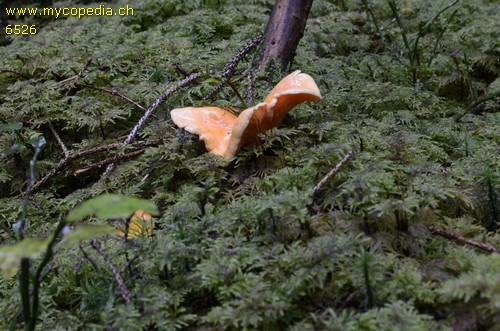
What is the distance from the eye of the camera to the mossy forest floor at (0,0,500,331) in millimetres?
1251

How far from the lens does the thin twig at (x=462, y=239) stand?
1357 mm

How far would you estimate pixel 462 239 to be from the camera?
1.43 meters

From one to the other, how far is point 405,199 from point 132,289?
92 centimetres

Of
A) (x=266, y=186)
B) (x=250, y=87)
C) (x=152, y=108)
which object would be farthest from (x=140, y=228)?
(x=250, y=87)

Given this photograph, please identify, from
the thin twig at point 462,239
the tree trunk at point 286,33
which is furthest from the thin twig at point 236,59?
the thin twig at point 462,239

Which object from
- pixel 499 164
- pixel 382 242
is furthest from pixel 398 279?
pixel 499 164

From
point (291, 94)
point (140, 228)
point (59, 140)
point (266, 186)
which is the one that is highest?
point (291, 94)

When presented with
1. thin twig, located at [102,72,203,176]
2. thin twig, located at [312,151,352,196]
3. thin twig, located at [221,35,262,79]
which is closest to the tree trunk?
thin twig, located at [221,35,262,79]

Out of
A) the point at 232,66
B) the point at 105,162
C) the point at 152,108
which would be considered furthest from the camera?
the point at 232,66

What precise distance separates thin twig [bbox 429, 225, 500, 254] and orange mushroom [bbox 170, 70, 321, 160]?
0.75 meters

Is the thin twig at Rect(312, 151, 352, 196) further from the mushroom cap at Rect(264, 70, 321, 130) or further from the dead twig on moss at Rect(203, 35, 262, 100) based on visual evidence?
the dead twig on moss at Rect(203, 35, 262, 100)

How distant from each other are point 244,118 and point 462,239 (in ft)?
3.03

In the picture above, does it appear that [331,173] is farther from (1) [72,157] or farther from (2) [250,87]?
(1) [72,157]

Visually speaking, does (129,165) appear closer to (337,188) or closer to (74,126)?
(74,126)
